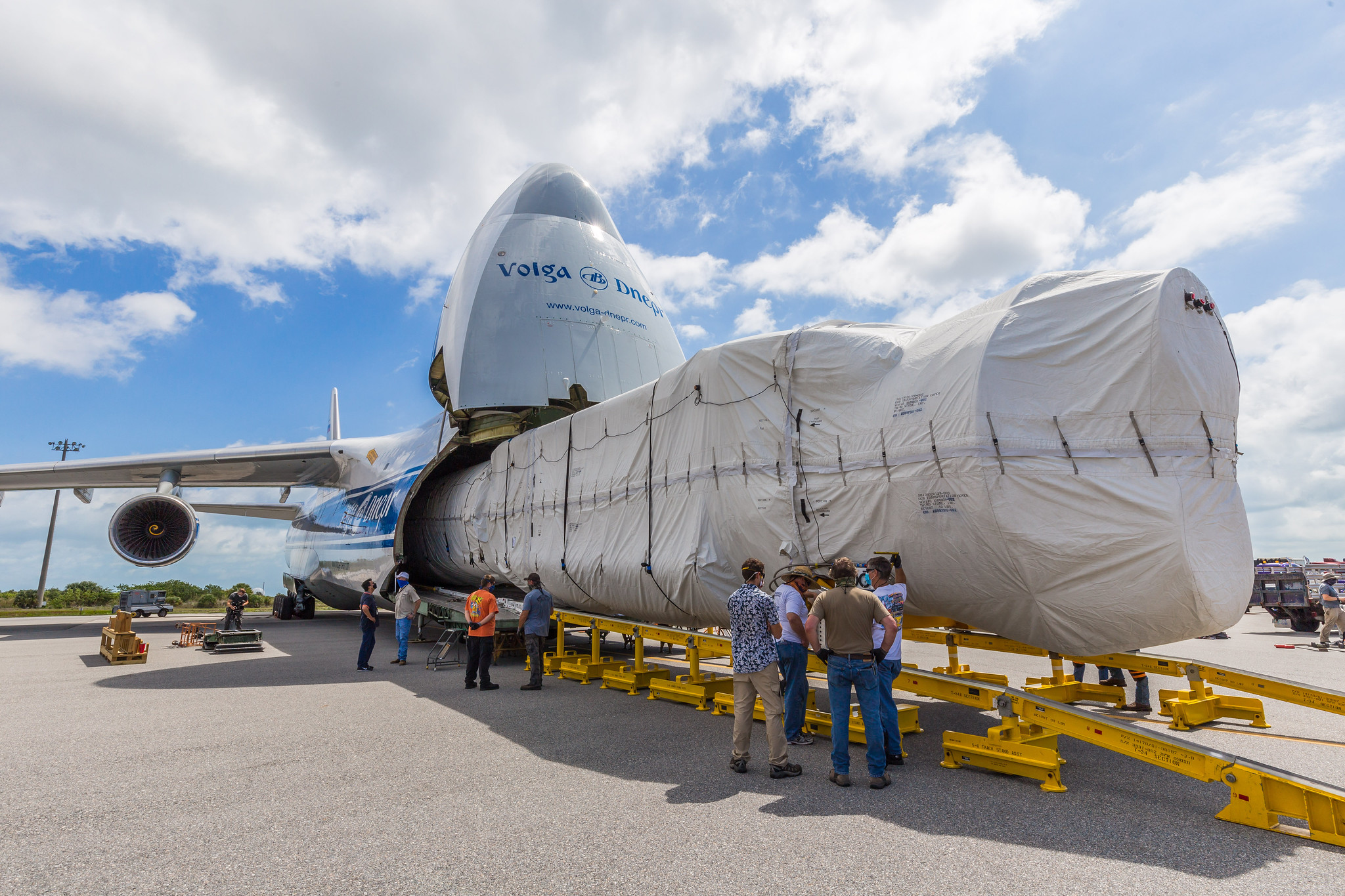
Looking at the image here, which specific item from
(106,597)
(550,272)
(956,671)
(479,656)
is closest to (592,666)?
(479,656)

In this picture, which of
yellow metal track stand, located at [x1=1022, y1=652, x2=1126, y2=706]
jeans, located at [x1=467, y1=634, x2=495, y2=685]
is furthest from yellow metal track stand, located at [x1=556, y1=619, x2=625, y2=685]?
yellow metal track stand, located at [x1=1022, y1=652, x2=1126, y2=706]

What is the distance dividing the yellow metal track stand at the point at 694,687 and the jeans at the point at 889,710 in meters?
2.38

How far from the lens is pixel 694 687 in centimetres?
800

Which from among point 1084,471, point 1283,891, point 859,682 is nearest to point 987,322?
point 1084,471

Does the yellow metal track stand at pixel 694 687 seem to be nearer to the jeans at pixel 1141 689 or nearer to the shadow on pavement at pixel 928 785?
the shadow on pavement at pixel 928 785

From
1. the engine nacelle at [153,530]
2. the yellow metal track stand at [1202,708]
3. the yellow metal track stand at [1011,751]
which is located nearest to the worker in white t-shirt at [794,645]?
the yellow metal track stand at [1011,751]

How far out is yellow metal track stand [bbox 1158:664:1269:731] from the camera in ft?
21.8

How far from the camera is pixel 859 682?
5.12m

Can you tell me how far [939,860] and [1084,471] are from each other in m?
2.97

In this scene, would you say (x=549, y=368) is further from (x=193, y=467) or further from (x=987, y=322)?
(x=193, y=467)

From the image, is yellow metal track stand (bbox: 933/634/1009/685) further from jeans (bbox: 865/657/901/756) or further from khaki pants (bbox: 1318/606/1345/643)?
khaki pants (bbox: 1318/606/1345/643)

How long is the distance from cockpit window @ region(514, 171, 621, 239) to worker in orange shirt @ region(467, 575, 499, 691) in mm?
8093

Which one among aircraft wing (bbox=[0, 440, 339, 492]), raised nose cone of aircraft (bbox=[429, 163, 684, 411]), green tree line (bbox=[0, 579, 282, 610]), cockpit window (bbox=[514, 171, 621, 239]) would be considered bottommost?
green tree line (bbox=[0, 579, 282, 610])

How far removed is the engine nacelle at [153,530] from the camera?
15.6 metres
